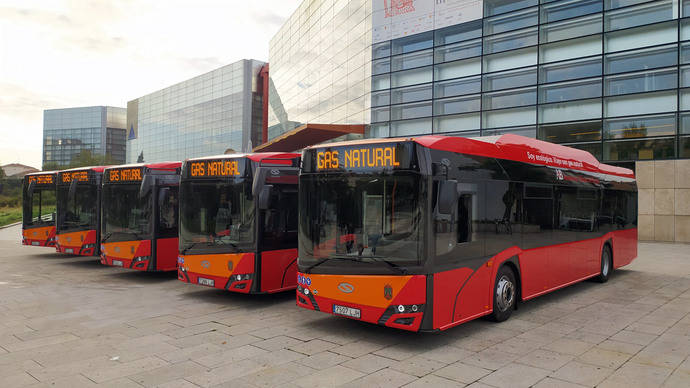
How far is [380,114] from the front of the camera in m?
32.2

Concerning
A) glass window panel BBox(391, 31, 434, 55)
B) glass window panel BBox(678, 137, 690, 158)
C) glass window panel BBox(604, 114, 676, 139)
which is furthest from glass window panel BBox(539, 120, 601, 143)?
glass window panel BBox(391, 31, 434, 55)

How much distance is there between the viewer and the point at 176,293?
1057 cm

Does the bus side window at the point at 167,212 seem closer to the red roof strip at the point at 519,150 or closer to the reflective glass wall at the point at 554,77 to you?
the red roof strip at the point at 519,150

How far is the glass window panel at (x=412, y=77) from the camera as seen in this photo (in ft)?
100

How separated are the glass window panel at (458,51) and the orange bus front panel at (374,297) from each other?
81.6ft

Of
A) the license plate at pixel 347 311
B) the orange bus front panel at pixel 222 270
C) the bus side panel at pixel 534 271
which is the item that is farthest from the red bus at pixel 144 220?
the bus side panel at pixel 534 271

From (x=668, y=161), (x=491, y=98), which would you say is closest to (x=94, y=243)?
(x=491, y=98)

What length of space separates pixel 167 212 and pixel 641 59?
2304 cm

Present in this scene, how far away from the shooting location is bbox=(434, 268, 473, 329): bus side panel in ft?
20.9

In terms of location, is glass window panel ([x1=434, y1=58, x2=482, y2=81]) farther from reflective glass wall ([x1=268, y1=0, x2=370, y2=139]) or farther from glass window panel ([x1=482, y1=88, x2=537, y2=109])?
reflective glass wall ([x1=268, y1=0, x2=370, y2=139])

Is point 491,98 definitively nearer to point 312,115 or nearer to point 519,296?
point 312,115

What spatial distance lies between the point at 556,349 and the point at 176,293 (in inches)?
299

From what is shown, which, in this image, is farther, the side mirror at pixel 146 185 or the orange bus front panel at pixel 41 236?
the orange bus front panel at pixel 41 236

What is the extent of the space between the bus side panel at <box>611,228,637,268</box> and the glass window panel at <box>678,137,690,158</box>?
1149 cm
